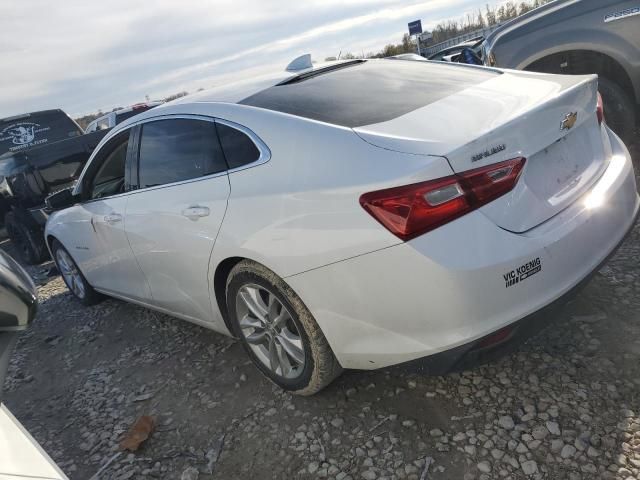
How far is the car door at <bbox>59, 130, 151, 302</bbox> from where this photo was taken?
3.67 meters

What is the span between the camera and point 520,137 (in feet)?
7.07

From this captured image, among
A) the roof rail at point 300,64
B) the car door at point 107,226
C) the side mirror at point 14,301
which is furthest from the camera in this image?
the car door at point 107,226

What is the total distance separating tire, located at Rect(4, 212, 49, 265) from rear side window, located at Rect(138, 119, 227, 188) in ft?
14.5

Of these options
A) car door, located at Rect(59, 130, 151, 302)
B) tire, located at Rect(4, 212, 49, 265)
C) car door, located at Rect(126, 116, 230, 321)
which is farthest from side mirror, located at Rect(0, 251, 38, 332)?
Result: tire, located at Rect(4, 212, 49, 265)

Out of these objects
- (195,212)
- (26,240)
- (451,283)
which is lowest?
(26,240)

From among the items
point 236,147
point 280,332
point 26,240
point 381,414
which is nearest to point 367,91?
point 236,147

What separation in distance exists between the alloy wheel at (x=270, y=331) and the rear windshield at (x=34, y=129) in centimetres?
829

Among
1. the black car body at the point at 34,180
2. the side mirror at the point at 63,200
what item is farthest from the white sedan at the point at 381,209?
the black car body at the point at 34,180

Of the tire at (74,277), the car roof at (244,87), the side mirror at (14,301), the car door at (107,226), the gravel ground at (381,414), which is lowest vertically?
the gravel ground at (381,414)

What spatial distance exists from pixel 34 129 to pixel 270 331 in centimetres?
881

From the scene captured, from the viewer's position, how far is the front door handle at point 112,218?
361 cm

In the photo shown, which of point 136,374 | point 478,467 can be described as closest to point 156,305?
point 136,374

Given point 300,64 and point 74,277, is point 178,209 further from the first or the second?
point 74,277

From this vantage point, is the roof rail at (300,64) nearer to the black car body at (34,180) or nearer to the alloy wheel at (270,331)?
the alloy wheel at (270,331)
